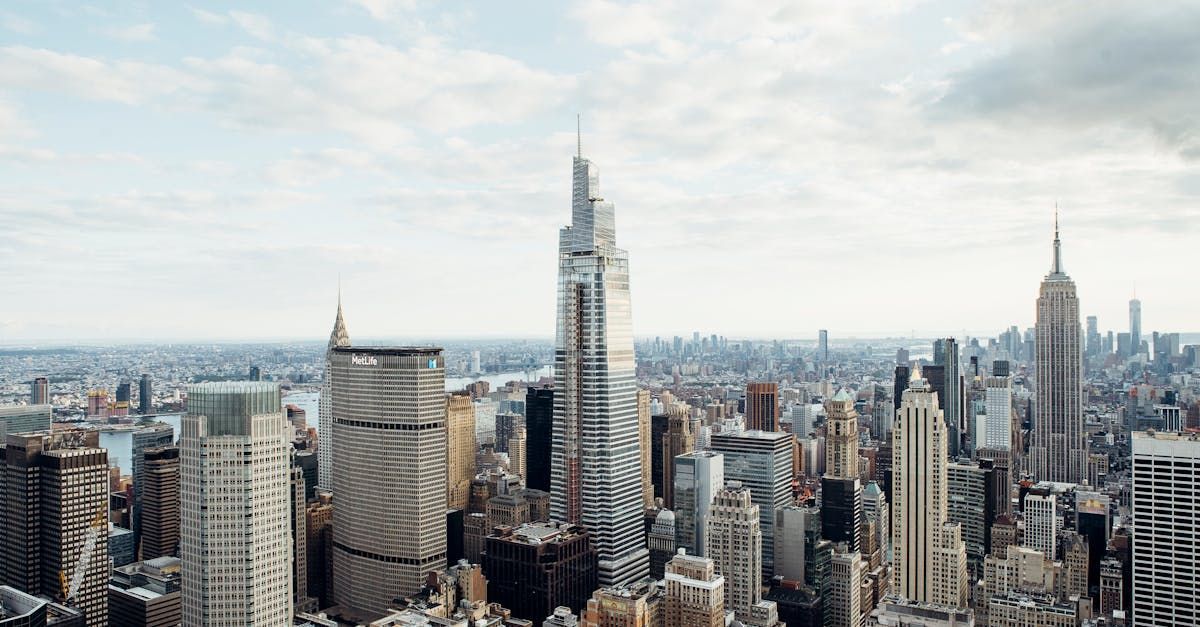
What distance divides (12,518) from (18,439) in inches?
155

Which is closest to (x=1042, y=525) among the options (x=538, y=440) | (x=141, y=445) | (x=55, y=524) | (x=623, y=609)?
(x=623, y=609)

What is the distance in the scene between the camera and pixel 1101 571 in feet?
148

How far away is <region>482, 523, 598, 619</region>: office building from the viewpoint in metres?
43.5

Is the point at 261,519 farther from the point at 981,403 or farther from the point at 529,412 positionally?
the point at 981,403

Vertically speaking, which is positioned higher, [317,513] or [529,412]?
[529,412]

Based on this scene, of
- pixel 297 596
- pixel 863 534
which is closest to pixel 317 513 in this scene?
pixel 297 596

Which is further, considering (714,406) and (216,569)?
(714,406)

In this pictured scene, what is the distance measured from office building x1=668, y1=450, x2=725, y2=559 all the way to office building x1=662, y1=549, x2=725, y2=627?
11.1 metres

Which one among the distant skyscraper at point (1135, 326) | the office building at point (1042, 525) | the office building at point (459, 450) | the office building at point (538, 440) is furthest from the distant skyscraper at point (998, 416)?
the office building at point (459, 450)

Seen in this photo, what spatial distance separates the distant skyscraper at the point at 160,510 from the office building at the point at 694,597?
3076cm

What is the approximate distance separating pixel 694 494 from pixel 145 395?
60.4 meters

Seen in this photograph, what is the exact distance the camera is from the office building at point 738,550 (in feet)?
142

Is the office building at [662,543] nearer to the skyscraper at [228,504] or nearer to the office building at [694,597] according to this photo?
the office building at [694,597]

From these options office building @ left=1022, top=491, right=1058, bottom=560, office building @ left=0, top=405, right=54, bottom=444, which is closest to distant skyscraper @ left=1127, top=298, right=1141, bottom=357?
office building @ left=1022, top=491, right=1058, bottom=560
